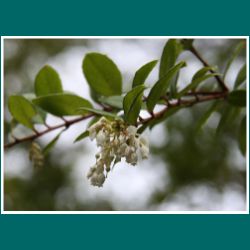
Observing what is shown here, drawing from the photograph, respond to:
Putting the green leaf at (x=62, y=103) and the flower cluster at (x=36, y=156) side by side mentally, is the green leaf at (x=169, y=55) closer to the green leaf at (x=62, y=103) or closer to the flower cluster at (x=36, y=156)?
the green leaf at (x=62, y=103)

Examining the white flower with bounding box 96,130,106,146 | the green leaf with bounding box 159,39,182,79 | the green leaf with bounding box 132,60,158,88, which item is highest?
the green leaf with bounding box 159,39,182,79

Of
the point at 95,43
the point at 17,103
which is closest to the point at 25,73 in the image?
the point at 95,43

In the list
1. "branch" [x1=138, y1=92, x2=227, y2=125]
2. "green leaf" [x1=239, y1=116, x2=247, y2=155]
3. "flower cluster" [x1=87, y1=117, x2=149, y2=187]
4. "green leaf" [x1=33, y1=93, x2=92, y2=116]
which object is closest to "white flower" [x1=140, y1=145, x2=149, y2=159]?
"flower cluster" [x1=87, y1=117, x2=149, y2=187]

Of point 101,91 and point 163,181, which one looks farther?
point 163,181

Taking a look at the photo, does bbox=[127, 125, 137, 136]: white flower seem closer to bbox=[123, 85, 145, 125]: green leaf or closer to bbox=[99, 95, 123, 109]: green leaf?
bbox=[123, 85, 145, 125]: green leaf

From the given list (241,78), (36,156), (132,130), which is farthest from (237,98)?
(36,156)

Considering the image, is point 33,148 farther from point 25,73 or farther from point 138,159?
point 25,73

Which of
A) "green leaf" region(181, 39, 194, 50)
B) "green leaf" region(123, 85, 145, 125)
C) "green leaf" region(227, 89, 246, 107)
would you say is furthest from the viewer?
"green leaf" region(181, 39, 194, 50)
